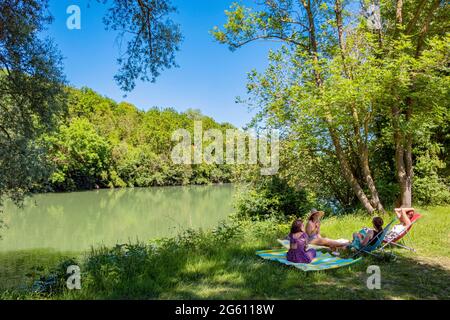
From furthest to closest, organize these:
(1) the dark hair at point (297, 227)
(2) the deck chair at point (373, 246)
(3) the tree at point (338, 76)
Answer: (3) the tree at point (338, 76), (2) the deck chair at point (373, 246), (1) the dark hair at point (297, 227)

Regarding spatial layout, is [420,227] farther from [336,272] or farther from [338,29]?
[338,29]

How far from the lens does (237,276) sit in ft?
16.4

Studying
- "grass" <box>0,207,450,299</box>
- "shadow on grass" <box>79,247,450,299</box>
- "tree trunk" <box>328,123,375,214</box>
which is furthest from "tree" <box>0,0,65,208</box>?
"tree trunk" <box>328,123,375,214</box>

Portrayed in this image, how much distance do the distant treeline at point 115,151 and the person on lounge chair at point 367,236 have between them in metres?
41.9

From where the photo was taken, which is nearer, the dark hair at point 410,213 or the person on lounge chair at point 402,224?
the person on lounge chair at point 402,224

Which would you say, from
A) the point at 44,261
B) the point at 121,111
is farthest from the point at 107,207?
the point at 121,111

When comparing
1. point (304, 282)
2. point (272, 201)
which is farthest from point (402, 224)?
point (272, 201)

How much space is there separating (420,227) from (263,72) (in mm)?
6827

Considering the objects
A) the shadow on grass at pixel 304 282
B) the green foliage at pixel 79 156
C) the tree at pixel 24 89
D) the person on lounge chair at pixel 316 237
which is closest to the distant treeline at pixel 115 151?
the green foliage at pixel 79 156

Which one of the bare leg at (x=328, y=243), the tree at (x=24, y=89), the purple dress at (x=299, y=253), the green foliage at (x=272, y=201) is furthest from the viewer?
the green foliage at (x=272, y=201)

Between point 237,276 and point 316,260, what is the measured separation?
57.2 inches

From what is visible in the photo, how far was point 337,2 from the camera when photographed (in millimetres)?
10398

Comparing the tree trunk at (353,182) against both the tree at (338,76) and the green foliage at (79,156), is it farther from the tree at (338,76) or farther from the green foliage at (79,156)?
the green foliage at (79,156)

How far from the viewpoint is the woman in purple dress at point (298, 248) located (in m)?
5.52
